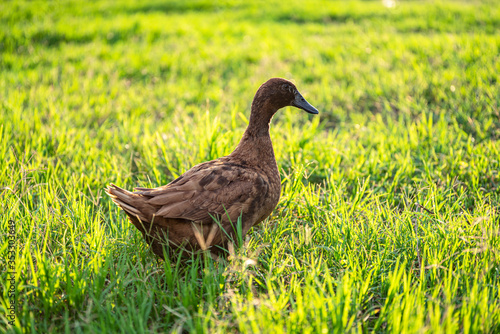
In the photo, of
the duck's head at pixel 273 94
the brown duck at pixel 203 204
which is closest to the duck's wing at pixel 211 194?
the brown duck at pixel 203 204

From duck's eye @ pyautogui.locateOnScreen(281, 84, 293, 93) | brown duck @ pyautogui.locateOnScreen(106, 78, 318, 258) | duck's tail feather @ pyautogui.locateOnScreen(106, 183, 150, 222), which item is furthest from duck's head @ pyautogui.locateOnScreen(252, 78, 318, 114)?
duck's tail feather @ pyautogui.locateOnScreen(106, 183, 150, 222)

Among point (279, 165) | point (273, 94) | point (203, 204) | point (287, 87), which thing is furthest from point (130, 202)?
point (279, 165)

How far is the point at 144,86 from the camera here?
20.7 ft

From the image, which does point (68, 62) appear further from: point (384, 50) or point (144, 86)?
point (384, 50)

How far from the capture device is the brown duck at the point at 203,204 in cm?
238

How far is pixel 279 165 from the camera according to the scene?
365cm

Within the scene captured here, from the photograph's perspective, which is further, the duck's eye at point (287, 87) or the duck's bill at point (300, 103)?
the duck's bill at point (300, 103)

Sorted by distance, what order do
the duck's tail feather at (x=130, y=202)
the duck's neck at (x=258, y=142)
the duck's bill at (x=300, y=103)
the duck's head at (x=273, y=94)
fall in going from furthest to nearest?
the duck's bill at (x=300, y=103) < the duck's head at (x=273, y=94) < the duck's neck at (x=258, y=142) < the duck's tail feather at (x=130, y=202)

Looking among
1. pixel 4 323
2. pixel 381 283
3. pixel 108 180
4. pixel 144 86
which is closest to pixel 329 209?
pixel 381 283

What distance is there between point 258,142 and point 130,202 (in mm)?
1054

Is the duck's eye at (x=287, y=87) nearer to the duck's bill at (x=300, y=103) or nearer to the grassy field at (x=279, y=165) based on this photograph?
the duck's bill at (x=300, y=103)

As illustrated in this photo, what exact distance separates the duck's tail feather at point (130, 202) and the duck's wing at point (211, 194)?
58 millimetres

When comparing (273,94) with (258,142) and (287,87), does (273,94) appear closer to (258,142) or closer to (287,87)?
(287,87)

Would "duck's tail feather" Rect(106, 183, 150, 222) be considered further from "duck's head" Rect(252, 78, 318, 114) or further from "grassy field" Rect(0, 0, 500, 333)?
"duck's head" Rect(252, 78, 318, 114)
